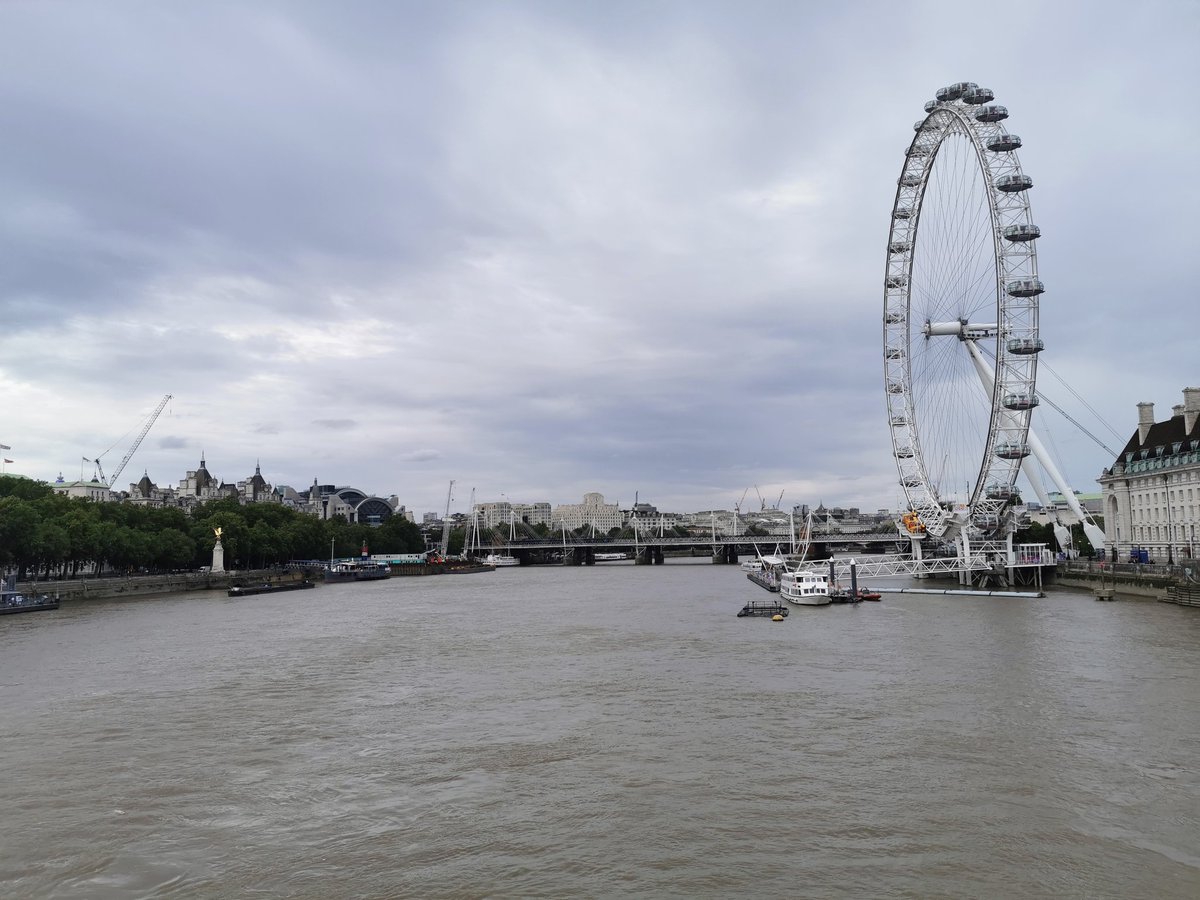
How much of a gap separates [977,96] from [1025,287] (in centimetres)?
1472

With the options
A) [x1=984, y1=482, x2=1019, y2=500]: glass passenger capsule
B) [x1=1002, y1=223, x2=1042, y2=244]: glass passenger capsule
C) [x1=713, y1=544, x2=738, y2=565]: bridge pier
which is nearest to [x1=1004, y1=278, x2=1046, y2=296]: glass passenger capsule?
[x1=1002, y1=223, x2=1042, y2=244]: glass passenger capsule

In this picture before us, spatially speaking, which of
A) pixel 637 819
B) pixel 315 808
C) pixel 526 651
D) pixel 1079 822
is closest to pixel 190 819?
pixel 315 808

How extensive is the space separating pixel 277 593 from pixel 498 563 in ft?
301

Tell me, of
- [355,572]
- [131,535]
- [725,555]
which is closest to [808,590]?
[131,535]

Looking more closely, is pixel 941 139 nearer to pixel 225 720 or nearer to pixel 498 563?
pixel 225 720

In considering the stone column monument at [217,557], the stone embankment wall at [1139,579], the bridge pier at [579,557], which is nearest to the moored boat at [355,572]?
the stone column monument at [217,557]

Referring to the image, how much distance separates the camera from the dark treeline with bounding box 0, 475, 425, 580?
73500mm

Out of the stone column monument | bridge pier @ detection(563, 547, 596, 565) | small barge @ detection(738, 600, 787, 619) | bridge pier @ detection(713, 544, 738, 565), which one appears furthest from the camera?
bridge pier @ detection(563, 547, 596, 565)

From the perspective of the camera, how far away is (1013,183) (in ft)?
204

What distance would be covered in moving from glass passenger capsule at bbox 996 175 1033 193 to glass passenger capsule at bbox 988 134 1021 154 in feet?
6.40

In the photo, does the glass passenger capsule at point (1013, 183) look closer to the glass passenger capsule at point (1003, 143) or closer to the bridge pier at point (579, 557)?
the glass passenger capsule at point (1003, 143)

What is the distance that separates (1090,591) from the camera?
209ft

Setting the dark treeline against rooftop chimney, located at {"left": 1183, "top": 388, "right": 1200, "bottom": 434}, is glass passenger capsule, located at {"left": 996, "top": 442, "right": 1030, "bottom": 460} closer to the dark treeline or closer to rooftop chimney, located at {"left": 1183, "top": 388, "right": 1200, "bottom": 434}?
rooftop chimney, located at {"left": 1183, "top": 388, "right": 1200, "bottom": 434}

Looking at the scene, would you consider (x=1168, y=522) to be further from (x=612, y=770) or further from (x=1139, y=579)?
(x=612, y=770)
